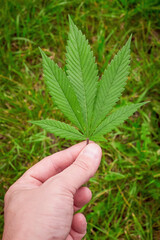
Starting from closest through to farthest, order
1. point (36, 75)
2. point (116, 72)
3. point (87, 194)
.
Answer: point (116, 72)
point (87, 194)
point (36, 75)

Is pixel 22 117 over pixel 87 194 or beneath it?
over

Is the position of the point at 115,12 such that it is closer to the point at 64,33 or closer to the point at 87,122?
the point at 64,33

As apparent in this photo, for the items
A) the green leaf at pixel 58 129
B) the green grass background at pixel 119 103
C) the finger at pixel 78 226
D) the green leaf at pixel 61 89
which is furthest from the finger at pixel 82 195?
the green leaf at pixel 61 89

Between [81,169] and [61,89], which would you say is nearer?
[61,89]

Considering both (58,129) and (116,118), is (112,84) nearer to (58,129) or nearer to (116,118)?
(116,118)

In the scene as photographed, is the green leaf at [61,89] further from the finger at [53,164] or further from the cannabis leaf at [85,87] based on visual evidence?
the finger at [53,164]

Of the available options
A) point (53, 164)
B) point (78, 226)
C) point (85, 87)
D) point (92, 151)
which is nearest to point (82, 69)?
point (85, 87)

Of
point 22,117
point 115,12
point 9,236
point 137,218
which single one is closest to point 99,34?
point 115,12

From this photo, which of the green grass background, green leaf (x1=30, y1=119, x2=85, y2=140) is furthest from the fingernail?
the green grass background

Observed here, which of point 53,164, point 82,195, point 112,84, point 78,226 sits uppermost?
point 112,84
